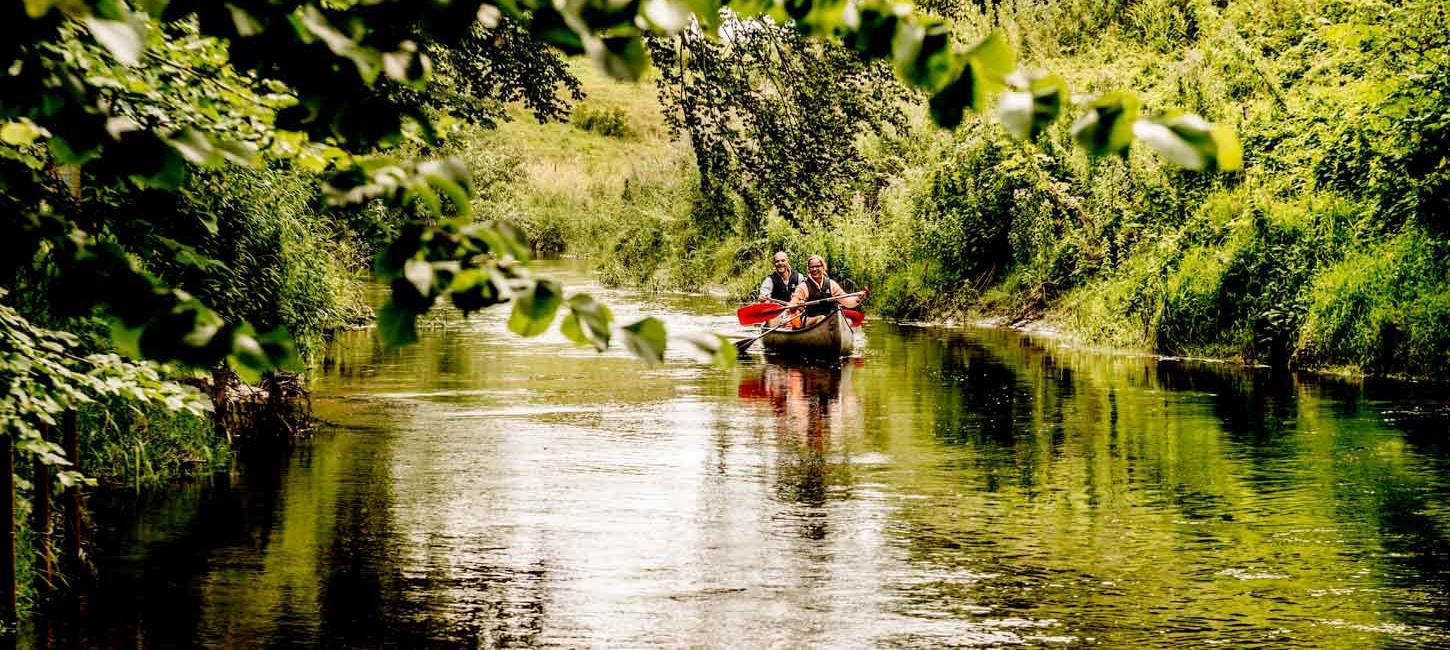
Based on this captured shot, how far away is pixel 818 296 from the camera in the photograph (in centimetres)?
2433

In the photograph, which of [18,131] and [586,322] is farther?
[18,131]

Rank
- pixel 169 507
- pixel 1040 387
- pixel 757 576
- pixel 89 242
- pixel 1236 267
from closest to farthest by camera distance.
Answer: pixel 89 242, pixel 757 576, pixel 169 507, pixel 1040 387, pixel 1236 267

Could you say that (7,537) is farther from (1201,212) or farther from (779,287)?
(1201,212)

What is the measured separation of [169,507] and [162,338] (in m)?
9.90

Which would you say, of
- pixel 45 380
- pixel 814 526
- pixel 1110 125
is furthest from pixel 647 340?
pixel 814 526

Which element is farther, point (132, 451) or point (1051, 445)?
point (1051, 445)

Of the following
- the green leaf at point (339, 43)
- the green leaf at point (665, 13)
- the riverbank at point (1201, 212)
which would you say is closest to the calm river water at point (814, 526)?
the riverbank at point (1201, 212)

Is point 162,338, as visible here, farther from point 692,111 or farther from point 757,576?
point 692,111

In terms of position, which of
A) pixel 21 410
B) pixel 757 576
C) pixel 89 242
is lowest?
pixel 757 576

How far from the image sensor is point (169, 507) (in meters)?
11.4

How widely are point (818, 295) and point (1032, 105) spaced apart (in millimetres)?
22315

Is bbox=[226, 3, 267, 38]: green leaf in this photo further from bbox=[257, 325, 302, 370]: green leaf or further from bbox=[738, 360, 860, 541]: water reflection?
bbox=[738, 360, 860, 541]: water reflection

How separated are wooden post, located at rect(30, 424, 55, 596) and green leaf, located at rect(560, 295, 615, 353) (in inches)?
254

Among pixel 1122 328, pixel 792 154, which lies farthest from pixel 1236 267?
pixel 792 154
